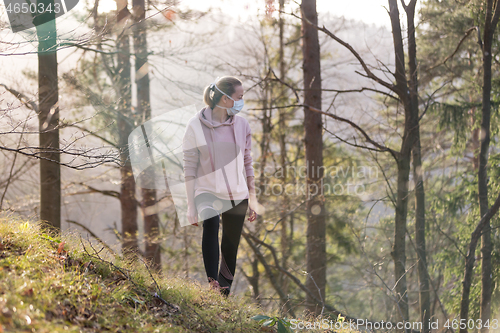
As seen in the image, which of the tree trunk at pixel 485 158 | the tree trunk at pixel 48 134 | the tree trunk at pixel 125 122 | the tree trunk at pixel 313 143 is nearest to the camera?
the tree trunk at pixel 48 134

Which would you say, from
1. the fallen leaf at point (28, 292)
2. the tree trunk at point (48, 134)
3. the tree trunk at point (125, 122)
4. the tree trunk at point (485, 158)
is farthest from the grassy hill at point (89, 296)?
the tree trunk at point (485, 158)

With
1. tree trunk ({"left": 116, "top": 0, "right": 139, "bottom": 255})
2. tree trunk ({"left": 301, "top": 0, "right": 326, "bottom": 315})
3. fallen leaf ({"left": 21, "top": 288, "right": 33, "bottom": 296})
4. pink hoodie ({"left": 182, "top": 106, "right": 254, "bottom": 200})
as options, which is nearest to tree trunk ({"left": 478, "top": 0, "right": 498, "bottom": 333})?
tree trunk ({"left": 301, "top": 0, "right": 326, "bottom": 315})

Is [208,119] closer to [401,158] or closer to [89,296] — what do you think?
[89,296]

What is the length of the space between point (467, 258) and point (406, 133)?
1.78 m

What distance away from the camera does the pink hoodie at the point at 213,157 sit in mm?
2715

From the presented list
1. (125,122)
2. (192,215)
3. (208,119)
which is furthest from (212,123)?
(125,122)

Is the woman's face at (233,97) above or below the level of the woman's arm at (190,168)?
above

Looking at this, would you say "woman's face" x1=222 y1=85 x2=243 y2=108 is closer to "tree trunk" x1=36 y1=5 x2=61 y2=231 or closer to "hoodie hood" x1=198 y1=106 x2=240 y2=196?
"hoodie hood" x1=198 y1=106 x2=240 y2=196

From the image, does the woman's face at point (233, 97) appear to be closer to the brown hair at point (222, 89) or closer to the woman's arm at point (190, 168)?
the brown hair at point (222, 89)

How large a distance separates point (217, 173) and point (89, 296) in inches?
46.7

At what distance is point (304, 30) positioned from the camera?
6906 millimetres

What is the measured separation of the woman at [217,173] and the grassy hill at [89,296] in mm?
311

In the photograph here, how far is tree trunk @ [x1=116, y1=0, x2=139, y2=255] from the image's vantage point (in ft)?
21.2

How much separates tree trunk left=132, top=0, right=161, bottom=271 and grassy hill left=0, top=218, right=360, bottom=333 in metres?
3.44
